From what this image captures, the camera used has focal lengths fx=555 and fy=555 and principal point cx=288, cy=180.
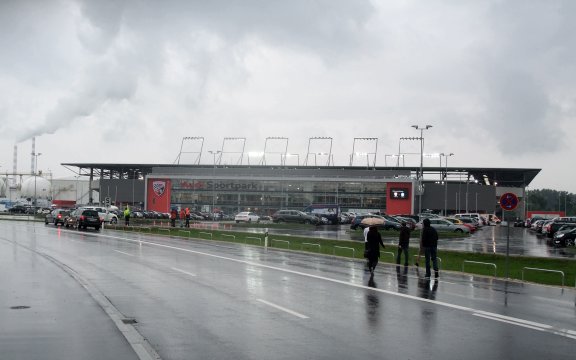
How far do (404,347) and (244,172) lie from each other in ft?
332

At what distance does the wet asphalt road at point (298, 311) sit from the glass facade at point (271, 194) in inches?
3247

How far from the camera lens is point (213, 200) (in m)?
101

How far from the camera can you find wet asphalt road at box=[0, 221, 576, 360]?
337 inches

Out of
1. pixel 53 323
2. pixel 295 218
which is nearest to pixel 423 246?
pixel 53 323

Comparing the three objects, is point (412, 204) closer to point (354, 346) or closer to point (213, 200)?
point (213, 200)

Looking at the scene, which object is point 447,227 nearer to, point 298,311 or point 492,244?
point 492,244

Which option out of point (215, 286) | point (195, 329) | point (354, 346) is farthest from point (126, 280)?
point (354, 346)

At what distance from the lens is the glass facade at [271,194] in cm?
10319

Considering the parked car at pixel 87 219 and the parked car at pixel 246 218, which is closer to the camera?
the parked car at pixel 87 219

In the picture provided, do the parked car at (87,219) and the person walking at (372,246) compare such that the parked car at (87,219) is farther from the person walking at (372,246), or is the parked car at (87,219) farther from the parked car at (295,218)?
the person walking at (372,246)

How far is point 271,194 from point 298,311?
9479 cm

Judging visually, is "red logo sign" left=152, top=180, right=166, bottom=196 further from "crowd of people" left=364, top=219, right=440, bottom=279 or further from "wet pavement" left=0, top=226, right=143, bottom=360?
"wet pavement" left=0, top=226, right=143, bottom=360

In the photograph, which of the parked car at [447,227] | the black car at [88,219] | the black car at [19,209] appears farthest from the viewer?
the black car at [19,209]

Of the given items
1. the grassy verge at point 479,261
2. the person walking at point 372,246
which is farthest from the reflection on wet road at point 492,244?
the person walking at point 372,246
